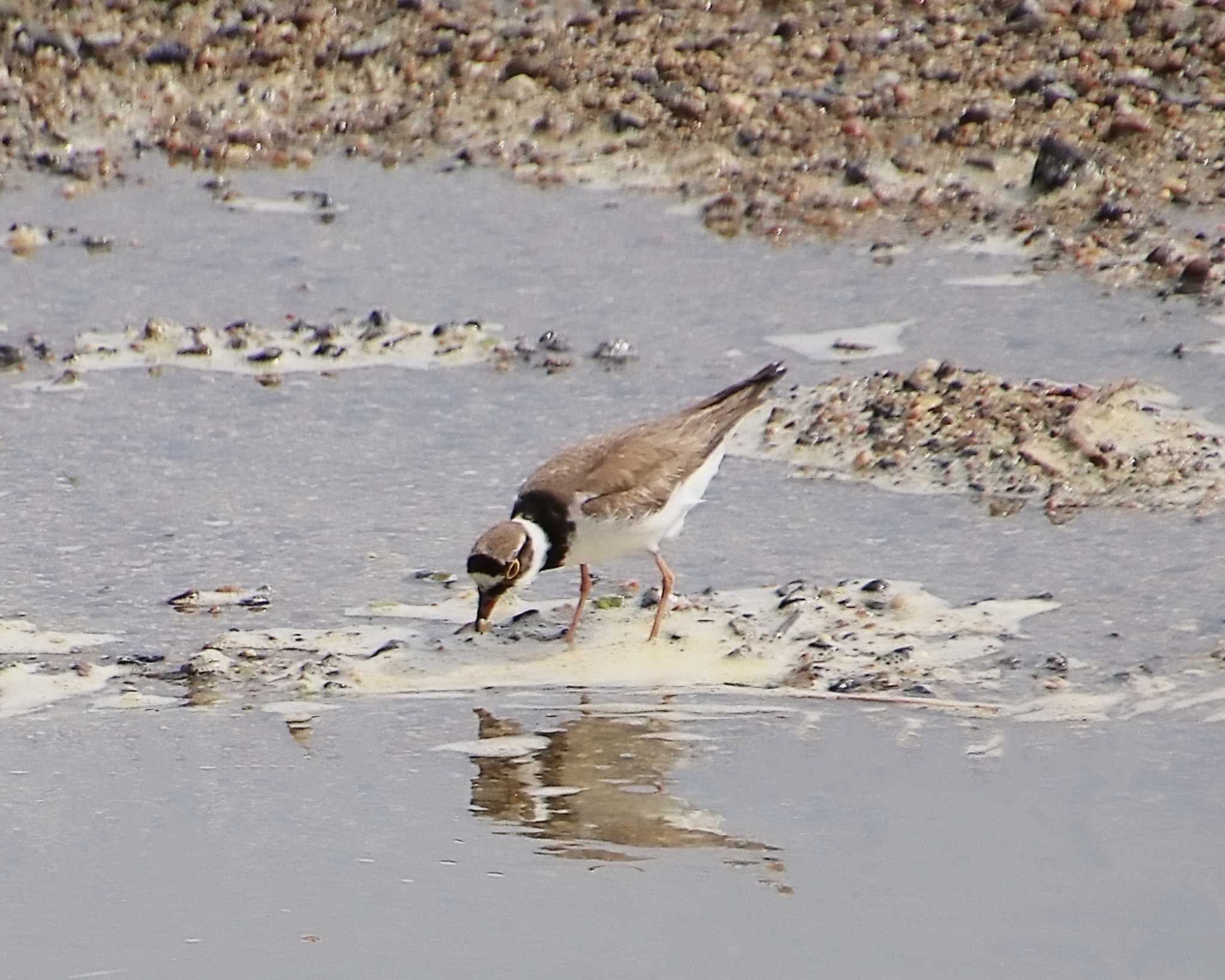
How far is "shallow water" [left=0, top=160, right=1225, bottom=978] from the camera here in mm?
4789

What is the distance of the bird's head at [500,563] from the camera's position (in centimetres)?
644

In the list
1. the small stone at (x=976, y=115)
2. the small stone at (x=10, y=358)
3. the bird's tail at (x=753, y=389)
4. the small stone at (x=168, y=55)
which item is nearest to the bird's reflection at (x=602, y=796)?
the bird's tail at (x=753, y=389)

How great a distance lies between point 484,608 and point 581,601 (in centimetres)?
41

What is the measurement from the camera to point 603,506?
22.4 feet

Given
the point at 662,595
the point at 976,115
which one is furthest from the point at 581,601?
the point at 976,115

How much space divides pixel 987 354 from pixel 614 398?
156cm

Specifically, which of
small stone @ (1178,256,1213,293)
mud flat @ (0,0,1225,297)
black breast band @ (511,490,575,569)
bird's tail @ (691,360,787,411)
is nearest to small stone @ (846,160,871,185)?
mud flat @ (0,0,1225,297)

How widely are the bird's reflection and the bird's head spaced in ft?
1.79

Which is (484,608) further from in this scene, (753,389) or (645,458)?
(753,389)

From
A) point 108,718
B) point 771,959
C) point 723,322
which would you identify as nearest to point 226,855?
point 108,718

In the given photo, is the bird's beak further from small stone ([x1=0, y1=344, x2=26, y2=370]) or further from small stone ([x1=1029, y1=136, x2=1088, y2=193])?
small stone ([x1=1029, y1=136, x2=1088, y2=193])

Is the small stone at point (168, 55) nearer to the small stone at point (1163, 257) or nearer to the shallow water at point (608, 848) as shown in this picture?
the small stone at point (1163, 257)

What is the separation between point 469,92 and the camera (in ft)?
36.1

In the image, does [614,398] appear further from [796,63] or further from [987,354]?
[796,63]
